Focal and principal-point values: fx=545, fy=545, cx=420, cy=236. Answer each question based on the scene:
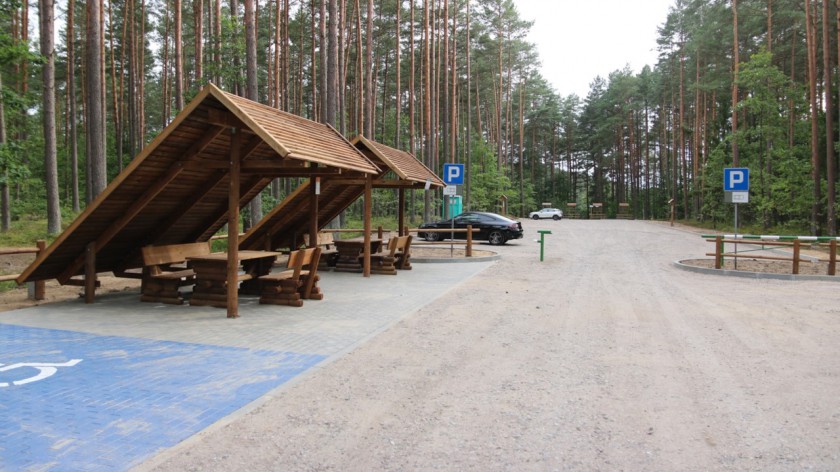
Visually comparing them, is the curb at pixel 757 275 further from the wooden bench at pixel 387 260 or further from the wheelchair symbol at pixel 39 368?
the wheelchair symbol at pixel 39 368

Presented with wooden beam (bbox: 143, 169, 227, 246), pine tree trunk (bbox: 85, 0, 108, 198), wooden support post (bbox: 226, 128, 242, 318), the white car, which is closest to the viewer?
wooden support post (bbox: 226, 128, 242, 318)

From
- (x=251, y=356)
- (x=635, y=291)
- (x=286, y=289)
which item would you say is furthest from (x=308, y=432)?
(x=635, y=291)

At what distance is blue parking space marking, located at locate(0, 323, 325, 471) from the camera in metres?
3.65

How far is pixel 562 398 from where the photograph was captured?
488 centimetres

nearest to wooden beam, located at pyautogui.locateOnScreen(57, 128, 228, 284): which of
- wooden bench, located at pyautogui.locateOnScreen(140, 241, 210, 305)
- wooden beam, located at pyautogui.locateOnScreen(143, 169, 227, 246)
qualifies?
wooden bench, located at pyautogui.locateOnScreen(140, 241, 210, 305)

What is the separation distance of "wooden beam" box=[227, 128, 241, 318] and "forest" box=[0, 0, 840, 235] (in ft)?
15.2

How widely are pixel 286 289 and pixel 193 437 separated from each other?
5698mm

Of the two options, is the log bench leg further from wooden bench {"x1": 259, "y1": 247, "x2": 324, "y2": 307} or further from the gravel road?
the gravel road

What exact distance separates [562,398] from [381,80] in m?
42.1

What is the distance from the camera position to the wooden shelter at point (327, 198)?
43.4 feet

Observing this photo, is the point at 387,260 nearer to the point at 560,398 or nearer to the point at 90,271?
the point at 90,271

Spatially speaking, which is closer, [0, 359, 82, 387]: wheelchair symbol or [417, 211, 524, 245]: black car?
[0, 359, 82, 387]: wheelchair symbol

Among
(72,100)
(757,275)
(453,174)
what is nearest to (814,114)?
(757,275)

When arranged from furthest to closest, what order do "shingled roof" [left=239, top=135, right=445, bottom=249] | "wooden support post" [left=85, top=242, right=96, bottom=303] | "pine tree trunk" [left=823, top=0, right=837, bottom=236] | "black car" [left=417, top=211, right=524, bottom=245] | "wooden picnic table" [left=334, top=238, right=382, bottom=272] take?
1. "black car" [left=417, top=211, right=524, bottom=245]
2. "pine tree trunk" [left=823, top=0, right=837, bottom=236]
3. "wooden picnic table" [left=334, top=238, right=382, bottom=272]
4. "shingled roof" [left=239, top=135, right=445, bottom=249]
5. "wooden support post" [left=85, top=242, right=96, bottom=303]
